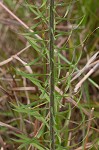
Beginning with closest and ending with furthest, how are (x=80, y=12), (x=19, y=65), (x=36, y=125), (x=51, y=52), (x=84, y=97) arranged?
(x=51, y=52) → (x=36, y=125) → (x=84, y=97) → (x=19, y=65) → (x=80, y=12)

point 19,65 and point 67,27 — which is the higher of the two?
point 67,27

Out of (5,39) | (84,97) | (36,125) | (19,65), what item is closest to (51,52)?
(36,125)

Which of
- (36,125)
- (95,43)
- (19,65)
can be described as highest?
(95,43)

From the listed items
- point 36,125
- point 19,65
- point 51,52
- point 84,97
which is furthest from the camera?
point 19,65

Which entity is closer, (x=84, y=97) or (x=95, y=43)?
(x=84, y=97)

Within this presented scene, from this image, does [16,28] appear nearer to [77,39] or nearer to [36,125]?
[77,39]

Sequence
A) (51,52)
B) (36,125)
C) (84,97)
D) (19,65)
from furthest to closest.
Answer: (19,65), (84,97), (36,125), (51,52)

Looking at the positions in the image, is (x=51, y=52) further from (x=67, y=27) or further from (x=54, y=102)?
(x=67, y=27)

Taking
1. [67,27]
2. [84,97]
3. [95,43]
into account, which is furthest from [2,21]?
[84,97]

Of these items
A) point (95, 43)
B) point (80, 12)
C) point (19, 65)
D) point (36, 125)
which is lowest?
point (36, 125)
